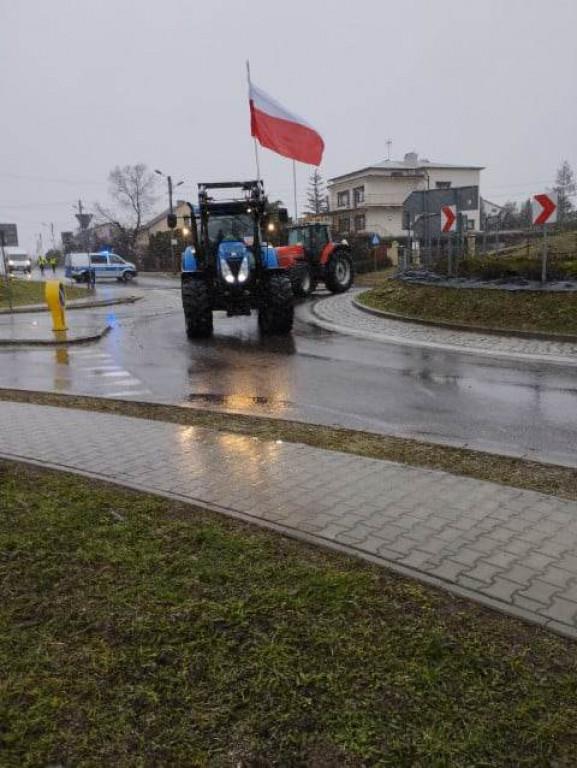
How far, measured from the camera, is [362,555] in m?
4.00

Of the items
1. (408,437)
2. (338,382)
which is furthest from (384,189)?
(408,437)

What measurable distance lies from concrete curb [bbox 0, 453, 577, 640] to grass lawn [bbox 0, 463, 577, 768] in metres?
0.07

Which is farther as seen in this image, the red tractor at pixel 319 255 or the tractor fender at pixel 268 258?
the red tractor at pixel 319 255

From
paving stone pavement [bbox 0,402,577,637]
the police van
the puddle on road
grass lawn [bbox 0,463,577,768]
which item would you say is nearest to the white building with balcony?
the police van

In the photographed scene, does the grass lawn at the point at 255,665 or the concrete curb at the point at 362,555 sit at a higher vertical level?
the grass lawn at the point at 255,665

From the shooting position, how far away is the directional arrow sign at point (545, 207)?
14.7 m

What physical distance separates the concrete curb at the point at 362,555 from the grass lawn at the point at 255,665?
0.24 feet

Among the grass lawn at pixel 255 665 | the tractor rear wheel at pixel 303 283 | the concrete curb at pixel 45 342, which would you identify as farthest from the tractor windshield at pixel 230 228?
the grass lawn at pixel 255 665

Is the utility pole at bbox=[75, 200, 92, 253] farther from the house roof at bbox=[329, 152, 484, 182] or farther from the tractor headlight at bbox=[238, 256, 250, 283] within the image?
the tractor headlight at bbox=[238, 256, 250, 283]

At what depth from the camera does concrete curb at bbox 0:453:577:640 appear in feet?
10.7

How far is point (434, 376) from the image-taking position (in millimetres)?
10211

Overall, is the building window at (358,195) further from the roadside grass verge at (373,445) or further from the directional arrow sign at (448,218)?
the roadside grass verge at (373,445)

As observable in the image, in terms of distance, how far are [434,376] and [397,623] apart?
7286mm

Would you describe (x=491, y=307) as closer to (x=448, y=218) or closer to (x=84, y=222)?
(x=448, y=218)
